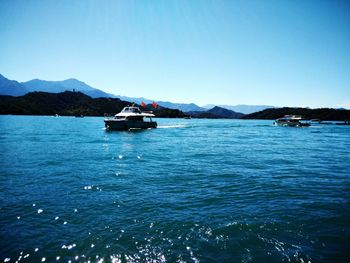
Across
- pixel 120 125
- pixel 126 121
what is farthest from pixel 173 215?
pixel 120 125

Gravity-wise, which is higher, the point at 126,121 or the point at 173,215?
the point at 126,121

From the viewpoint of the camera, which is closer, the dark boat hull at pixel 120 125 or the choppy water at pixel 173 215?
the choppy water at pixel 173 215

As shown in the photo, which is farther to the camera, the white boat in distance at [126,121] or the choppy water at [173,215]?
the white boat in distance at [126,121]

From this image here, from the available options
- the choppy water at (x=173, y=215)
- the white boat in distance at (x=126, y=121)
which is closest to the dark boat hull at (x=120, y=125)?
the white boat in distance at (x=126, y=121)

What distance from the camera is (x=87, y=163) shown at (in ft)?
68.0

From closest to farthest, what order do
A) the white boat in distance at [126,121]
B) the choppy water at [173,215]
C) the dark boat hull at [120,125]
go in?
1. the choppy water at [173,215]
2. the dark boat hull at [120,125]
3. the white boat in distance at [126,121]

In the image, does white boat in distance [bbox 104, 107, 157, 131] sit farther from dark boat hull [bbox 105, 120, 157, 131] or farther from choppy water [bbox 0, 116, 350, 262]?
choppy water [bbox 0, 116, 350, 262]

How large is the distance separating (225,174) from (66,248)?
11774 millimetres

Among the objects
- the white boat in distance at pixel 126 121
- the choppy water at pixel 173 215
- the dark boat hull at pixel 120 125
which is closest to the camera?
the choppy water at pixel 173 215

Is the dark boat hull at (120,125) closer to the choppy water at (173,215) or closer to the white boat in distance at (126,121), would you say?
the white boat in distance at (126,121)

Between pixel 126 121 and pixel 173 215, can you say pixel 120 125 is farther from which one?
pixel 173 215

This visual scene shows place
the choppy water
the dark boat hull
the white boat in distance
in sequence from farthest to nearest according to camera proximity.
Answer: the white boat in distance, the dark boat hull, the choppy water

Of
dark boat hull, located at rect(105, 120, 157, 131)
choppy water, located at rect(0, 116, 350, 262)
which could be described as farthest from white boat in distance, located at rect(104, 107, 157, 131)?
choppy water, located at rect(0, 116, 350, 262)

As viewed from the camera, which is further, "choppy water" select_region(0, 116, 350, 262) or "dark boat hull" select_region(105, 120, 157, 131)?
"dark boat hull" select_region(105, 120, 157, 131)
